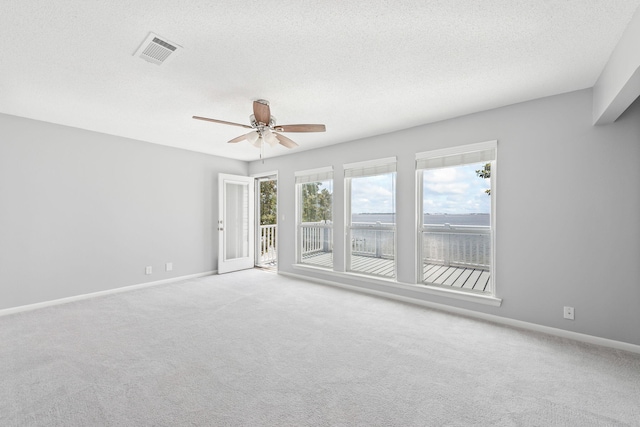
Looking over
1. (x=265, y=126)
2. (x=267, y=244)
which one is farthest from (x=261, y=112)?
(x=267, y=244)

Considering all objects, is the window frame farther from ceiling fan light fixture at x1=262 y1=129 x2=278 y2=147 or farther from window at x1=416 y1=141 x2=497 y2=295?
ceiling fan light fixture at x1=262 y1=129 x2=278 y2=147

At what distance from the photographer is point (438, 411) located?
1694mm

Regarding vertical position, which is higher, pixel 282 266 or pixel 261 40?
pixel 261 40

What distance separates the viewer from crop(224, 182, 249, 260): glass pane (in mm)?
5723

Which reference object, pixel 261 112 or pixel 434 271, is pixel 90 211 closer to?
pixel 261 112

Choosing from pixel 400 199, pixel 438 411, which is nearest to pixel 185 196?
pixel 400 199

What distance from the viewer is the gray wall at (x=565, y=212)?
2.45m

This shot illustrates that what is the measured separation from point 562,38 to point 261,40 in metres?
2.15

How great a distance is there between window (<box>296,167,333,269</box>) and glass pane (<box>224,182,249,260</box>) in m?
1.42

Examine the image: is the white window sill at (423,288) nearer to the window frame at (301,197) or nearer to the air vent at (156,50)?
the window frame at (301,197)

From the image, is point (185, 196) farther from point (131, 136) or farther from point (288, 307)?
point (288, 307)

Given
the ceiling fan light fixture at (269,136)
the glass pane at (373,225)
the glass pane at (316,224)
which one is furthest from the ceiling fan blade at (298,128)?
the glass pane at (316,224)

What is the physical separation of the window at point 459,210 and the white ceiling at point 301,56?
1.92 ft

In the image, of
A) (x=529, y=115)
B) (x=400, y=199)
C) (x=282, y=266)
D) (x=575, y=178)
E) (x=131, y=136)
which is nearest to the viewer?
(x=575, y=178)
